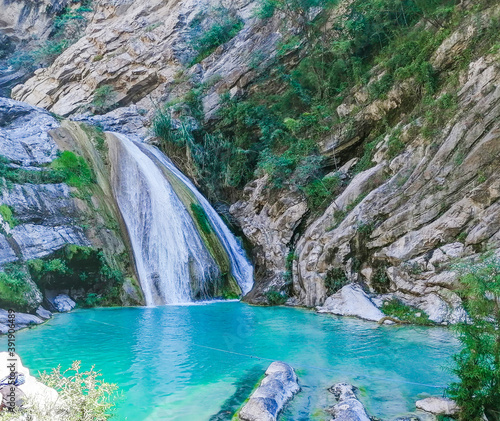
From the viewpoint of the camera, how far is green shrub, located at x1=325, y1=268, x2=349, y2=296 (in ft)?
43.7

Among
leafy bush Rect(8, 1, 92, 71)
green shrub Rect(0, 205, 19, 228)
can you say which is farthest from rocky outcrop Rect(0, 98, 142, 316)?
leafy bush Rect(8, 1, 92, 71)

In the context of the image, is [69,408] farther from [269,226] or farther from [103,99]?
[103,99]

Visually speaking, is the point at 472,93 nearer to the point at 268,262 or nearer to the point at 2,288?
the point at 268,262

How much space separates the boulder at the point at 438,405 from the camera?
5.13m

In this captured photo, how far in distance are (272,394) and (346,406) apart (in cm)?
107

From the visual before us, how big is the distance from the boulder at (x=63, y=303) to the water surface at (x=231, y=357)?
5.45 feet

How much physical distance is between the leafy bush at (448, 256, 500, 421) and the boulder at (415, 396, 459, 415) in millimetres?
317

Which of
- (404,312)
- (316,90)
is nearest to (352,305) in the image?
(404,312)

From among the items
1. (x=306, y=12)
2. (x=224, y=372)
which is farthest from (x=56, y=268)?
(x=306, y=12)

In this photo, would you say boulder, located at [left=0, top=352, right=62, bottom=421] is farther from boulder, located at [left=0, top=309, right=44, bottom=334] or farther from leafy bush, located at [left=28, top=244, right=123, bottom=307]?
leafy bush, located at [left=28, top=244, right=123, bottom=307]

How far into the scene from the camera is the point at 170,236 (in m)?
17.8

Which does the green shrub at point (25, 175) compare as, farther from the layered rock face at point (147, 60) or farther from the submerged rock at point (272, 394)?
the submerged rock at point (272, 394)

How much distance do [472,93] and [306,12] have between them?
11.8m

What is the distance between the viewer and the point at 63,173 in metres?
17.3
